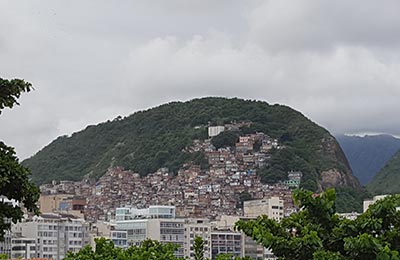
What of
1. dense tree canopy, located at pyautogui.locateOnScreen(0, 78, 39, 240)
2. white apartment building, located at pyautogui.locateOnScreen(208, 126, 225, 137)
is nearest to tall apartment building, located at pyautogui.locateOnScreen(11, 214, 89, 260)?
white apartment building, located at pyautogui.locateOnScreen(208, 126, 225, 137)

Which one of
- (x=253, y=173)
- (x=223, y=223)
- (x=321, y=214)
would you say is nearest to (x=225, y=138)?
(x=253, y=173)

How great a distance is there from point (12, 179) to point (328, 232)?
3086 millimetres

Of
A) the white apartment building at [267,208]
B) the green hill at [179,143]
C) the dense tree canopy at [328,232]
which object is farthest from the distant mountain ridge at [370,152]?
the dense tree canopy at [328,232]

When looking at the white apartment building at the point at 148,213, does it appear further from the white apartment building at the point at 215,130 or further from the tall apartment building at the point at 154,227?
the white apartment building at the point at 215,130

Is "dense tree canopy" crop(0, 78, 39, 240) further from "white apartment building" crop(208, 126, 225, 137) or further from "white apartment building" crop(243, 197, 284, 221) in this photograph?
"white apartment building" crop(208, 126, 225, 137)

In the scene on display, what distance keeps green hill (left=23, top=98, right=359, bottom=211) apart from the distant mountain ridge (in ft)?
125

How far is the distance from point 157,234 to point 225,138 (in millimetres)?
61827

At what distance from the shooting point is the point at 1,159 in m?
6.96

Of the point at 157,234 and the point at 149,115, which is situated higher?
the point at 149,115

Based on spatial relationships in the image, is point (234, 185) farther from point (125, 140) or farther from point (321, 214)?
point (321, 214)

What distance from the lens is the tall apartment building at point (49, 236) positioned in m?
78.2

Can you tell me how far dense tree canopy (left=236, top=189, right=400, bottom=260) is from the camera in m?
8.01

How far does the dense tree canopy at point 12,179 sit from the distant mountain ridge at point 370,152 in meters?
175

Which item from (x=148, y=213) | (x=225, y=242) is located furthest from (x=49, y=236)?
(x=225, y=242)
